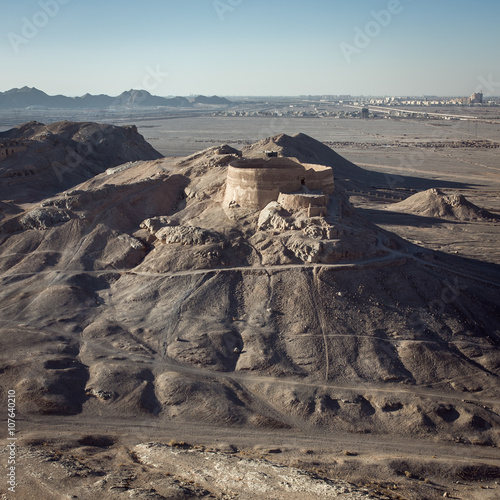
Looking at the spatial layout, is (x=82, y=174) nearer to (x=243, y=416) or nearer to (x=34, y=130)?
(x=34, y=130)

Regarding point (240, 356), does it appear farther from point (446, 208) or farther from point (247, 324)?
point (446, 208)

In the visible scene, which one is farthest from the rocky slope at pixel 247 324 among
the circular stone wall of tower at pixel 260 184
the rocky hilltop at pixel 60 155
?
the rocky hilltop at pixel 60 155

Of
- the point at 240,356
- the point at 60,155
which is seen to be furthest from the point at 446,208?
the point at 60,155

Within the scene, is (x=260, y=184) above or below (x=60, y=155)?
below

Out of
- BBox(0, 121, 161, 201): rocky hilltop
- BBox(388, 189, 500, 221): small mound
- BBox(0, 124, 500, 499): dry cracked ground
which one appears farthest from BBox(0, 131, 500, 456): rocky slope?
BBox(0, 121, 161, 201): rocky hilltop

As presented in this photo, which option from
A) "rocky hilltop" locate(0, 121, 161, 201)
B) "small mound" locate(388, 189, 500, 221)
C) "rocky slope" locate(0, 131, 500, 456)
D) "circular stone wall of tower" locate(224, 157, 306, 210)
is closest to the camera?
"rocky slope" locate(0, 131, 500, 456)

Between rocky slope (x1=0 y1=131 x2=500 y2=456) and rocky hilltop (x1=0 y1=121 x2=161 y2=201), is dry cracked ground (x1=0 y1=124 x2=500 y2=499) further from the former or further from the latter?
rocky hilltop (x1=0 y1=121 x2=161 y2=201)
